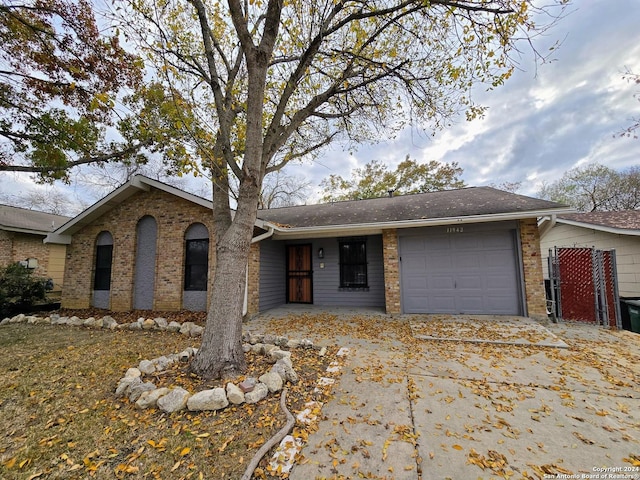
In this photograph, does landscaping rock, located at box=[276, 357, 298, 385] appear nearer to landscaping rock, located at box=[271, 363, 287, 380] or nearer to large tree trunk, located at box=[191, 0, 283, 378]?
landscaping rock, located at box=[271, 363, 287, 380]

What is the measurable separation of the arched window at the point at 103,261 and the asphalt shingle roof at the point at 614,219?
16082 millimetres

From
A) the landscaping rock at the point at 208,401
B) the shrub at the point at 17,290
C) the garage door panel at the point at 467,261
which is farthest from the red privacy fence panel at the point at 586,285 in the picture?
the shrub at the point at 17,290

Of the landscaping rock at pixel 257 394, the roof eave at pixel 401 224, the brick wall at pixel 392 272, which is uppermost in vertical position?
the roof eave at pixel 401 224

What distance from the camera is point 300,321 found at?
684cm

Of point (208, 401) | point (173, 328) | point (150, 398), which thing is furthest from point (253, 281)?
point (208, 401)

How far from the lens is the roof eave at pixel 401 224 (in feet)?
19.9

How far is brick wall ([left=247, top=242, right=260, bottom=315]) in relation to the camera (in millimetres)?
7172

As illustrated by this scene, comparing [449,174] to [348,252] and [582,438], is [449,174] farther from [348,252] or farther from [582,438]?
[582,438]

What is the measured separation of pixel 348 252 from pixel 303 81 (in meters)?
5.48

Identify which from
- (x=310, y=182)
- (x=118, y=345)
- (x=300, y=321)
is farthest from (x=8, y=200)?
(x=300, y=321)

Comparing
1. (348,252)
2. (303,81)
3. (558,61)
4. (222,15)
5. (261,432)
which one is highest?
(222,15)

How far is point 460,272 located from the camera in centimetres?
712

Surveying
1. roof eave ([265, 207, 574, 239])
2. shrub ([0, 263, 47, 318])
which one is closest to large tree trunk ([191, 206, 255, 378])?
roof eave ([265, 207, 574, 239])

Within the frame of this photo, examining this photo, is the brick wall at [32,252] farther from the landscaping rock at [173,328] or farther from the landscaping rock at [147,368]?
the landscaping rock at [147,368]
